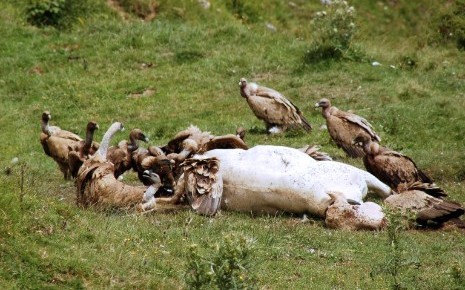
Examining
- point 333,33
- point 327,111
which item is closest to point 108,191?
point 327,111

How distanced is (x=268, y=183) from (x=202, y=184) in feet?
2.49

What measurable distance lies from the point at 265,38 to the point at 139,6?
439 cm

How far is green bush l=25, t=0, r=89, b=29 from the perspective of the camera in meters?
24.0

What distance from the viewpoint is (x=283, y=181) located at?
11391 mm

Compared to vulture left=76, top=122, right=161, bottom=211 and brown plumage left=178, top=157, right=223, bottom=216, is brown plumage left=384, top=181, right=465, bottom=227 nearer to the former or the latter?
brown plumage left=178, top=157, right=223, bottom=216

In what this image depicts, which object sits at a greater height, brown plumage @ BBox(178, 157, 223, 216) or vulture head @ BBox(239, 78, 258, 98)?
brown plumage @ BBox(178, 157, 223, 216)

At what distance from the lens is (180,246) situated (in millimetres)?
9305

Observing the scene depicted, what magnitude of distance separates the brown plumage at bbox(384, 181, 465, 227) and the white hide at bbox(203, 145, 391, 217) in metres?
0.46

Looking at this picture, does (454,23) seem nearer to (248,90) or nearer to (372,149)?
(248,90)

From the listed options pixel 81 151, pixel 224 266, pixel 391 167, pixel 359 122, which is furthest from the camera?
pixel 359 122

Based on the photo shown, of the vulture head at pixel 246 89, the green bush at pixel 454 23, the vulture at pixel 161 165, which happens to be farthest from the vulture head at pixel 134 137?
the green bush at pixel 454 23

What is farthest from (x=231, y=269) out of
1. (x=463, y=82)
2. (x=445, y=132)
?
(x=463, y=82)

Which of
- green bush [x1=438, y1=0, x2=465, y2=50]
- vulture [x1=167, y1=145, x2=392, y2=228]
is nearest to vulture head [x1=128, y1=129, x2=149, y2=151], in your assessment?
vulture [x1=167, y1=145, x2=392, y2=228]

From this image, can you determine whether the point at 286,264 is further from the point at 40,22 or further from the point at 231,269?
the point at 40,22
